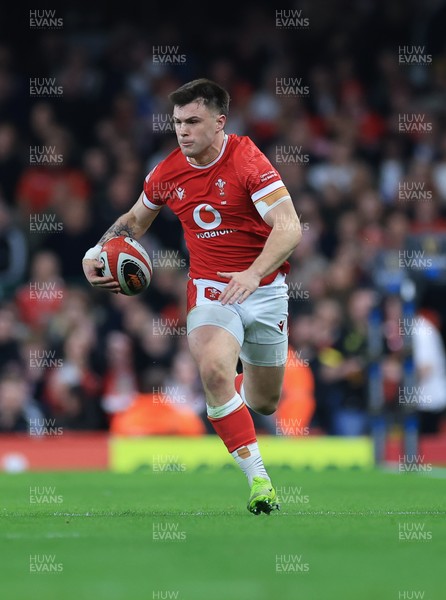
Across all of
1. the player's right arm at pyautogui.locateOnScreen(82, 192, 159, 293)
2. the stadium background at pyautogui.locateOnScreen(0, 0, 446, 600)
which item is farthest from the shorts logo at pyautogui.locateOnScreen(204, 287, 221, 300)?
the stadium background at pyautogui.locateOnScreen(0, 0, 446, 600)

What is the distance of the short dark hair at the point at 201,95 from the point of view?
7891 millimetres

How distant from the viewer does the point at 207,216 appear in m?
8.20

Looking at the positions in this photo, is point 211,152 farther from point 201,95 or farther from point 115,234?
point 115,234

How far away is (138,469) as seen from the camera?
510 inches

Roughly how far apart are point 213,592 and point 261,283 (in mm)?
3615

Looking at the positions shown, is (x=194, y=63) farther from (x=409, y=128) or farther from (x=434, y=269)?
(x=434, y=269)

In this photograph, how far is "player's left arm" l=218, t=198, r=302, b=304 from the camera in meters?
7.55

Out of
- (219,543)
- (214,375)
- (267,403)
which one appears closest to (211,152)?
(214,375)

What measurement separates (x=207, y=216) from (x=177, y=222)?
7914mm

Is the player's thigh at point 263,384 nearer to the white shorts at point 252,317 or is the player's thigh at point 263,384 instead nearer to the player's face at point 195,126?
the white shorts at point 252,317

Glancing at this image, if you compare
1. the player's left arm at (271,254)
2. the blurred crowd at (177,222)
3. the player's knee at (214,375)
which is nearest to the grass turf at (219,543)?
the player's knee at (214,375)

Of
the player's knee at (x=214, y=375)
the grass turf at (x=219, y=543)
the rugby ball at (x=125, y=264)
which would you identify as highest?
the rugby ball at (x=125, y=264)

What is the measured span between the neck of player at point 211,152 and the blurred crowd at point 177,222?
5619mm

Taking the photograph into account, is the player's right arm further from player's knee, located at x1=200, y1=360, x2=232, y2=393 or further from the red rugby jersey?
player's knee, located at x1=200, y1=360, x2=232, y2=393
